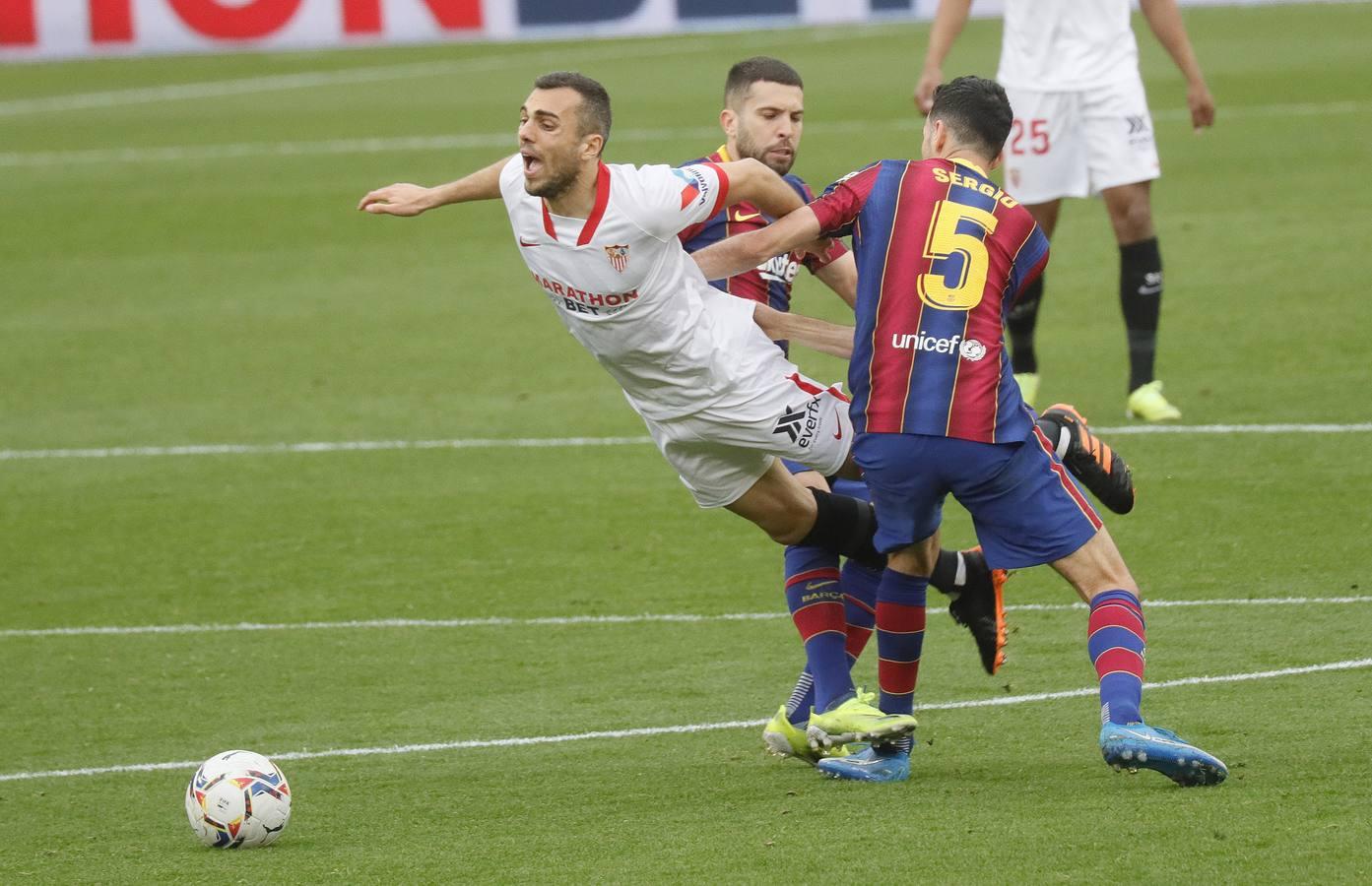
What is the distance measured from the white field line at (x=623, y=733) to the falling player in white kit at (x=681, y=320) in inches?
25.0

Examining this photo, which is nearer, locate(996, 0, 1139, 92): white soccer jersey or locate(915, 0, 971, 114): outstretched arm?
locate(996, 0, 1139, 92): white soccer jersey

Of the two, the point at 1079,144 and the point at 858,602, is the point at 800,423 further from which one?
the point at 1079,144

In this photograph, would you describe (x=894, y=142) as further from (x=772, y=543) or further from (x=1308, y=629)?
(x=1308, y=629)

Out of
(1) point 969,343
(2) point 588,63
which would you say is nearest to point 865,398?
(1) point 969,343

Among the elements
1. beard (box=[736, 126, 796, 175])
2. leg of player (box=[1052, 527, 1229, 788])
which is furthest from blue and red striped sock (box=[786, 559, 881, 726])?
beard (box=[736, 126, 796, 175])

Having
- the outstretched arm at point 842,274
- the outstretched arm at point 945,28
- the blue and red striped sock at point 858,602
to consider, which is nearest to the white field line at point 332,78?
the outstretched arm at point 945,28

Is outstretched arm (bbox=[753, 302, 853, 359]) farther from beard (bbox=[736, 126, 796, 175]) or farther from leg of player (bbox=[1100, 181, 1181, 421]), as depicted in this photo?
leg of player (bbox=[1100, 181, 1181, 421])

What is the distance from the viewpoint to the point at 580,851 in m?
5.12

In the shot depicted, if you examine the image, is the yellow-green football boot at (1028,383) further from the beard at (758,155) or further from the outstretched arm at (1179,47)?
the beard at (758,155)

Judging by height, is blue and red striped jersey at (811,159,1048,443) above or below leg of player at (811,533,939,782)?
above

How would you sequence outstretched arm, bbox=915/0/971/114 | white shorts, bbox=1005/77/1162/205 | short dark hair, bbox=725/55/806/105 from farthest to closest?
outstretched arm, bbox=915/0/971/114 < white shorts, bbox=1005/77/1162/205 < short dark hair, bbox=725/55/806/105

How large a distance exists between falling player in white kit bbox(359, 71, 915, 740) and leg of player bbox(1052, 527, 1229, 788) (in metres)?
0.57

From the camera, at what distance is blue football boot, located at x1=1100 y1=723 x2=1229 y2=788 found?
5.02 m

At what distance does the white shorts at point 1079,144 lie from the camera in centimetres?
991
